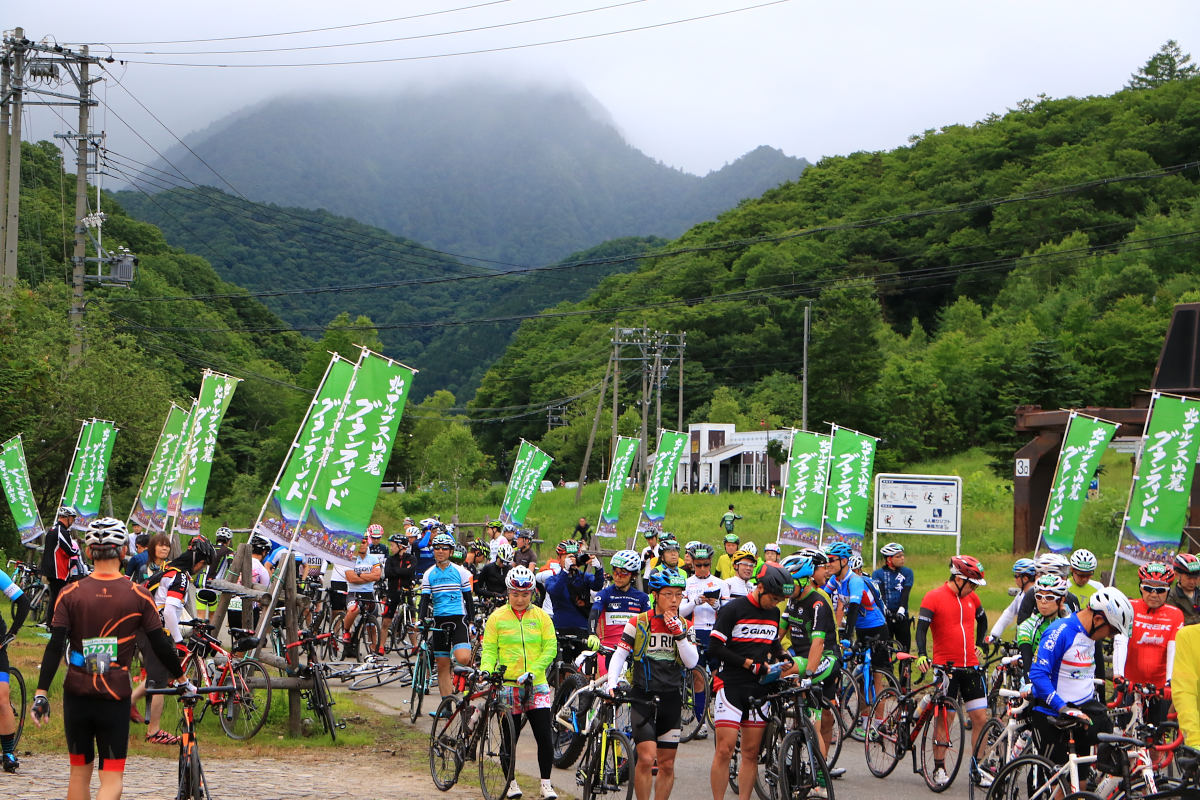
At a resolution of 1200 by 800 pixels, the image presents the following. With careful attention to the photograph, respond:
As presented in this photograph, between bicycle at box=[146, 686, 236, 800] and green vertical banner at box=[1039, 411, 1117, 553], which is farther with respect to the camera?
green vertical banner at box=[1039, 411, 1117, 553]

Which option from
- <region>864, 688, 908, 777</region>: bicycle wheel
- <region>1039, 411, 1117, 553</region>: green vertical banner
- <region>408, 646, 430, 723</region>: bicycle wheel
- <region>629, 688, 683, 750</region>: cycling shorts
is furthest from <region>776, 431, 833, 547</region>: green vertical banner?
<region>629, 688, 683, 750</region>: cycling shorts

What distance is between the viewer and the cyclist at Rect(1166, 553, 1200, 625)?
38.2 feet

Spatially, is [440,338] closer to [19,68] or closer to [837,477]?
[19,68]

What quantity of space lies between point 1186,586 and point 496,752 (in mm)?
7563

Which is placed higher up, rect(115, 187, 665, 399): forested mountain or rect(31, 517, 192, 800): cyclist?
rect(115, 187, 665, 399): forested mountain

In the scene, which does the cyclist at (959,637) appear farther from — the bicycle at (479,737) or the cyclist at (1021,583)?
the bicycle at (479,737)

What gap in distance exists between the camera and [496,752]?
948 cm

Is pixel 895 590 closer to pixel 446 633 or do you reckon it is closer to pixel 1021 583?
pixel 1021 583

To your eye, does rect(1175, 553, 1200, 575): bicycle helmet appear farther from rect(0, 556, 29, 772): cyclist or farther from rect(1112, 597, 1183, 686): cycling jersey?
rect(0, 556, 29, 772): cyclist

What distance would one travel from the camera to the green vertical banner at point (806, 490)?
21.0m

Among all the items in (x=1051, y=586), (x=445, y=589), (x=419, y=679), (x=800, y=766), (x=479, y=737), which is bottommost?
(x=419, y=679)

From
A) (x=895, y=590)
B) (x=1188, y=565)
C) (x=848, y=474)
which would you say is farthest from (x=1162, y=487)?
(x=848, y=474)

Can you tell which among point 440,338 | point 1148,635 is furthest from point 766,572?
point 440,338

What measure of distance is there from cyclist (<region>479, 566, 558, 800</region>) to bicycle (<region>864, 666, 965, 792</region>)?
337cm
